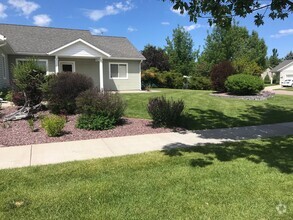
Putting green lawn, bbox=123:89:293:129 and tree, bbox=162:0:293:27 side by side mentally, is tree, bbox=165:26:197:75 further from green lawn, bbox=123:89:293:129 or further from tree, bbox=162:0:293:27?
tree, bbox=162:0:293:27

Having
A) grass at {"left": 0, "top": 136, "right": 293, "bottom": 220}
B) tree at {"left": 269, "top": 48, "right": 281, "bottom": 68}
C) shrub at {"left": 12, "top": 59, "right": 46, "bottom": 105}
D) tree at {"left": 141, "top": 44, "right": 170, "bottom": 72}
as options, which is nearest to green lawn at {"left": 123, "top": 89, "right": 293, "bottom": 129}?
shrub at {"left": 12, "top": 59, "right": 46, "bottom": 105}

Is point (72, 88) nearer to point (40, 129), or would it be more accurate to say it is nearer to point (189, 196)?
point (40, 129)

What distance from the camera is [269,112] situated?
515 inches

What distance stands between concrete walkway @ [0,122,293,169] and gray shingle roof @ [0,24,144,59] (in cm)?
1537

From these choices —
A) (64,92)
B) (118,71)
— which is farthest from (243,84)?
(64,92)

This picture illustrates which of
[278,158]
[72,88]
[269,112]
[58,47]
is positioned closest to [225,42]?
[58,47]

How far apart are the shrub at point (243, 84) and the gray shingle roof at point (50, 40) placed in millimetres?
9411

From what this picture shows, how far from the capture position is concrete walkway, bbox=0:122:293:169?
20.4 ft

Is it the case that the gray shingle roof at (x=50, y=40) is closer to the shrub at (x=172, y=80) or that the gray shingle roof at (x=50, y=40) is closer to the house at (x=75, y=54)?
the house at (x=75, y=54)

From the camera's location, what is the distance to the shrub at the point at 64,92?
11023mm

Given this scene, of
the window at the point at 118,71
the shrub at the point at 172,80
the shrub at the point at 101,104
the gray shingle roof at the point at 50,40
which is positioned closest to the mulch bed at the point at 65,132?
the shrub at the point at 101,104

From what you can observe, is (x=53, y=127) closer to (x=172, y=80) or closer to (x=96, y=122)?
(x=96, y=122)

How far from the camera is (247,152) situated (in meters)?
6.74

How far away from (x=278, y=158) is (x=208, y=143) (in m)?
1.81
